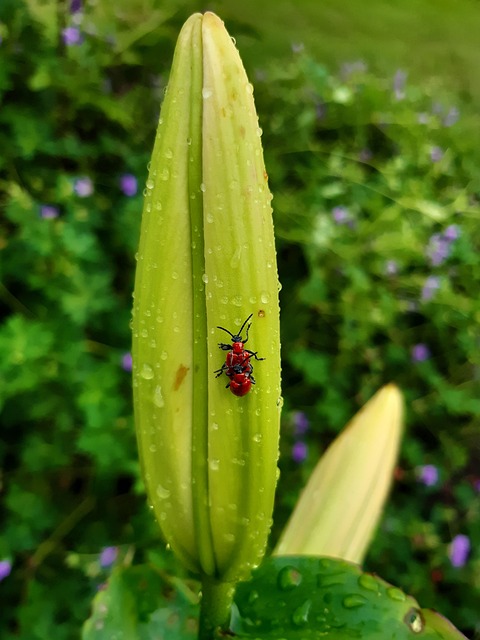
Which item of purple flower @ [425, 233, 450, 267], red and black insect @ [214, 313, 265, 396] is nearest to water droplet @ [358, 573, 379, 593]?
red and black insect @ [214, 313, 265, 396]

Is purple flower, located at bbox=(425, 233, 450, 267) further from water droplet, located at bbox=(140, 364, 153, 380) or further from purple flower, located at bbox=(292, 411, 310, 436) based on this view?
water droplet, located at bbox=(140, 364, 153, 380)

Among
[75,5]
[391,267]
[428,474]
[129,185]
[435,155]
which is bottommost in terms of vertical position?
[428,474]

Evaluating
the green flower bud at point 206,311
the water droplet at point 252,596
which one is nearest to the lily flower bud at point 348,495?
the water droplet at point 252,596

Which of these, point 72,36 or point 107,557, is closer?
point 107,557

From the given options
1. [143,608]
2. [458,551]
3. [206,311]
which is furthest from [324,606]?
[458,551]

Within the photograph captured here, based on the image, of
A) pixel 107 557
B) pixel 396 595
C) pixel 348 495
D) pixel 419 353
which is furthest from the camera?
pixel 419 353

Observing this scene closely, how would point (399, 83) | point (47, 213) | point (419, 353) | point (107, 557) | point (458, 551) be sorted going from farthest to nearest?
point (399, 83) → point (419, 353) → point (458, 551) → point (47, 213) → point (107, 557)

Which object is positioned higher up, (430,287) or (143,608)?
(430,287)

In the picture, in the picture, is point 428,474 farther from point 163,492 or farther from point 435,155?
point 163,492

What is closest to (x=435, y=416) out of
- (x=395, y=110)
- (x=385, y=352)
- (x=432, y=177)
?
(x=385, y=352)
